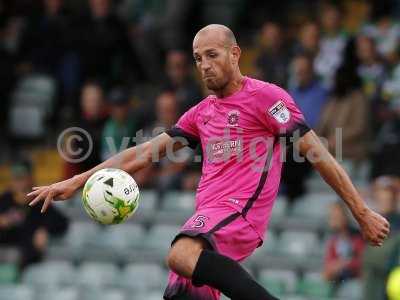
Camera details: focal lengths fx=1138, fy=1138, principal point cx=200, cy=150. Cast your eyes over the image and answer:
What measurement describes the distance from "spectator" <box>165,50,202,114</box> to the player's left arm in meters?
5.58

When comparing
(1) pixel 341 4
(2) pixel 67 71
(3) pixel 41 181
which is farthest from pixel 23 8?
(1) pixel 341 4

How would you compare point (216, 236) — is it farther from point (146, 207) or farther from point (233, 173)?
point (146, 207)

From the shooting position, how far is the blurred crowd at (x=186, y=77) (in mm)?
12125

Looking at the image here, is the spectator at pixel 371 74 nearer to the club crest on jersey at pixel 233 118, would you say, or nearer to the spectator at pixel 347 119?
the spectator at pixel 347 119

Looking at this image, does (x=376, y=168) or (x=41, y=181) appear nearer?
(x=376, y=168)

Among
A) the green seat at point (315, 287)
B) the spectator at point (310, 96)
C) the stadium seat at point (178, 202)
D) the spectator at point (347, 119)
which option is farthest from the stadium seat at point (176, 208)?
the green seat at point (315, 287)

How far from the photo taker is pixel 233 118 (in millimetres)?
7684

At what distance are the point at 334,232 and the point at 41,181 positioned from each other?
4.56m

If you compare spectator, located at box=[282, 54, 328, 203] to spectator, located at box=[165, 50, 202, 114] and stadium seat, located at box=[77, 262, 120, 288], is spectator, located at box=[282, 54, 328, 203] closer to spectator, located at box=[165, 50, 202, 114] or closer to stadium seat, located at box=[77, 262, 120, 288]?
spectator, located at box=[165, 50, 202, 114]

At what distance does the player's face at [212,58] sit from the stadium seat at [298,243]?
451cm

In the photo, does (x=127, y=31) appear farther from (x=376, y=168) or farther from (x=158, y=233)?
(x=376, y=168)

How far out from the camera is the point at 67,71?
49.1 feet

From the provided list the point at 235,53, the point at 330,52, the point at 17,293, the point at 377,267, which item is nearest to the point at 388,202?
the point at 377,267

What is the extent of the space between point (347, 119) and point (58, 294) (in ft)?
11.8
